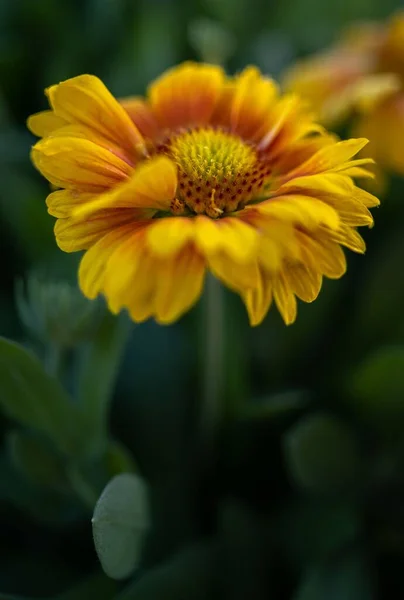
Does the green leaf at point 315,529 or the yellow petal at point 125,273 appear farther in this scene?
the green leaf at point 315,529

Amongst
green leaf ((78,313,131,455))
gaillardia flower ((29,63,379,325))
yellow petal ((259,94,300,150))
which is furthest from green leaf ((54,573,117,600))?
yellow petal ((259,94,300,150))

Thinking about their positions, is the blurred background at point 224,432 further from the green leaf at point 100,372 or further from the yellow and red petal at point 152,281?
the yellow and red petal at point 152,281

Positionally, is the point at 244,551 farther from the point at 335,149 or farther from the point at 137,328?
the point at 335,149

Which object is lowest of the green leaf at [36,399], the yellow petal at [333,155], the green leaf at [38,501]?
the green leaf at [38,501]

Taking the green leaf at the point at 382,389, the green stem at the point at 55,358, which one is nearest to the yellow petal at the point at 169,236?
the green stem at the point at 55,358

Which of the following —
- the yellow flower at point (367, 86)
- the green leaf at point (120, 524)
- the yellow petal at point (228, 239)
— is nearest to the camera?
the yellow petal at point (228, 239)

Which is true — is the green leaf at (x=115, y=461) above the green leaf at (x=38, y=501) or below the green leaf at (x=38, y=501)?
above

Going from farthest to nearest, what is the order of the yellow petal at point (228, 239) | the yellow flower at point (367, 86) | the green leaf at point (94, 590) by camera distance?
the yellow flower at point (367, 86)
the green leaf at point (94, 590)
the yellow petal at point (228, 239)

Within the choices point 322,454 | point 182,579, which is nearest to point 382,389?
point 322,454
